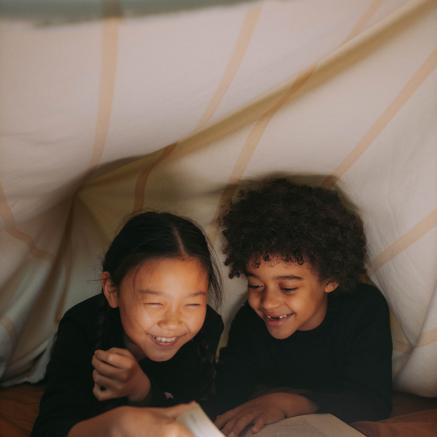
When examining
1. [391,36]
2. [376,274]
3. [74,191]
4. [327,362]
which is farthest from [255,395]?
[391,36]

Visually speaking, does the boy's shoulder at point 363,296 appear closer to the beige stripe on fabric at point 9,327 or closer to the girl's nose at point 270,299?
the girl's nose at point 270,299

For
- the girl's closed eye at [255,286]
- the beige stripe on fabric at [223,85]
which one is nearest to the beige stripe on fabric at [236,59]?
the beige stripe on fabric at [223,85]

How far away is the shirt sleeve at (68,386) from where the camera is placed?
577 millimetres

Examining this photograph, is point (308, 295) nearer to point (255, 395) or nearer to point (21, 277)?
point (255, 395)

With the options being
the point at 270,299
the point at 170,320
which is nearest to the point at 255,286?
the point at 270,299

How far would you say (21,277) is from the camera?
0.65m

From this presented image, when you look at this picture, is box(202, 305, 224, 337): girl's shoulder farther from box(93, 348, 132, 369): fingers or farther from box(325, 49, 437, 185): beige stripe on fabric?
box(325, 49, 437, 185): beige stripe on fabric

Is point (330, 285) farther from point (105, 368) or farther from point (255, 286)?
point (105, 368)

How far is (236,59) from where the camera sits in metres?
0.53

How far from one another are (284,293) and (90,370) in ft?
0.77

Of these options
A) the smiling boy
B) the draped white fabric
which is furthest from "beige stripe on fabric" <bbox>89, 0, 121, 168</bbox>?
the smiling boy

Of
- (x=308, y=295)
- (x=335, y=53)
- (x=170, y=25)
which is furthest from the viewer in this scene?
(x=308, y=295)

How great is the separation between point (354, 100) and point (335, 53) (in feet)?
0.19

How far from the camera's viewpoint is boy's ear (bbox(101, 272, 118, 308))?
0.63 meters
